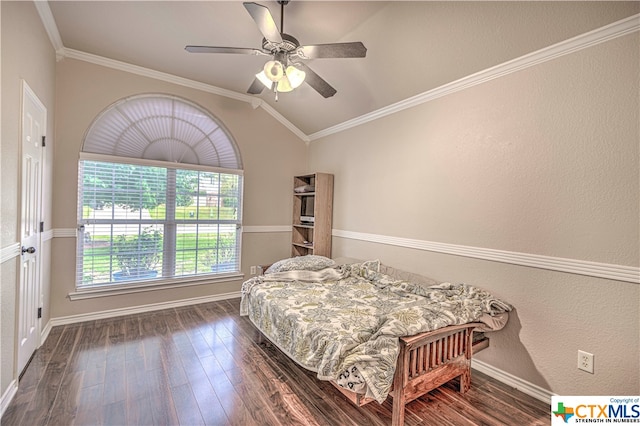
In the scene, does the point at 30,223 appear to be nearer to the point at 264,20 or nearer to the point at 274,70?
the point at 274,70

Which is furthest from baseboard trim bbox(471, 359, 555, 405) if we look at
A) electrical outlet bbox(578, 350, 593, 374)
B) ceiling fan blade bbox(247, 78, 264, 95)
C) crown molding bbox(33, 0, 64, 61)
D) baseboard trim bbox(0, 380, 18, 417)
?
crown molding bbox(33, 0, 64, 61)

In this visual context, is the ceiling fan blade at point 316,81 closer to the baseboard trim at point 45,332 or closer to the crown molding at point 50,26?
the crown molding at point 50,26

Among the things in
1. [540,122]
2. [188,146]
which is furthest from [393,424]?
[188,146]

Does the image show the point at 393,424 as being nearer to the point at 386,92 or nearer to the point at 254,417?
the point at 254,417

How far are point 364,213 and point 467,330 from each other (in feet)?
6.01

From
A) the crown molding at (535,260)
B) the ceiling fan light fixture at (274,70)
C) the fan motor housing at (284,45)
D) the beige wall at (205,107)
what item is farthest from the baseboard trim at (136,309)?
the fan motor housing at (284,45)

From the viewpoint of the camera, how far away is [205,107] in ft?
12.4

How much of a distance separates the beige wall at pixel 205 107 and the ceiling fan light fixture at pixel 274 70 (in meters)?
2.15

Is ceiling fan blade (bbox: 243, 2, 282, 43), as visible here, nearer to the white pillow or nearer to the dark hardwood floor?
the white pillow

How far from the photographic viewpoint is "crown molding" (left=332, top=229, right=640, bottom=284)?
5.59 ft

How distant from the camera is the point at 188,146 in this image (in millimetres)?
3695

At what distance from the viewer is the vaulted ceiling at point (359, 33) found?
1951mm

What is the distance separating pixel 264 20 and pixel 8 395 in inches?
111

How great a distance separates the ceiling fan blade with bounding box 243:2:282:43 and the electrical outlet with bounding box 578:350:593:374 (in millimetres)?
2821
